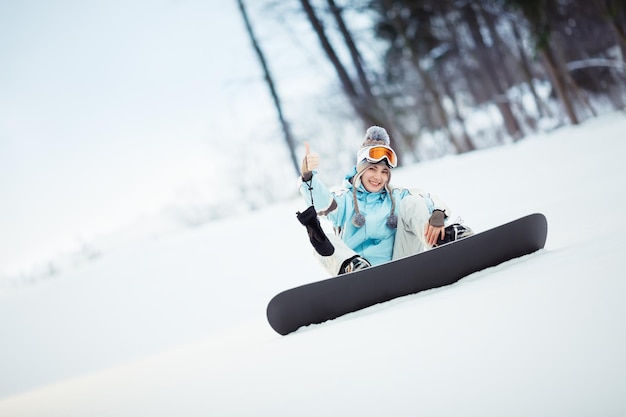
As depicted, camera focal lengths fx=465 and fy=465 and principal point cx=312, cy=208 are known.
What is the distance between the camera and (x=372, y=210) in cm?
348

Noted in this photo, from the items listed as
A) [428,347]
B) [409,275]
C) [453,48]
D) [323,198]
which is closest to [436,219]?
[409,275]

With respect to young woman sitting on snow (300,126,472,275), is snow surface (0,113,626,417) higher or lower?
lower

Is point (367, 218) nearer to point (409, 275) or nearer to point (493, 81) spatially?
point (409, 275)

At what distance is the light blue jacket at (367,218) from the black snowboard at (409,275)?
0.56 m

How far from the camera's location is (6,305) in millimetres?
8594

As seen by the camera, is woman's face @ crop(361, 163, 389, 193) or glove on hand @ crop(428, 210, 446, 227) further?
woman's face @ crop(361, 163, 389, 193)

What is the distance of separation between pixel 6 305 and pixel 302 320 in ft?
26.0

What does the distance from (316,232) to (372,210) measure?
571mm

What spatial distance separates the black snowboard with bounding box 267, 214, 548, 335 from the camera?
9.48ft

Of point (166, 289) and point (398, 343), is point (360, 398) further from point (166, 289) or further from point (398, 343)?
point (166, 289)

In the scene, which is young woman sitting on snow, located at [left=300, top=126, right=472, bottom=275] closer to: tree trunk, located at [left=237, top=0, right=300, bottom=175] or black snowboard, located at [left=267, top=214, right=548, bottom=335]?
black snowboard, located at [left=267, top=214, right=548, bottom=335]

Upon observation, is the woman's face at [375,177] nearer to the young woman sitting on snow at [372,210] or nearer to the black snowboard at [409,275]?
the young woman sitting on snow at [372,210]

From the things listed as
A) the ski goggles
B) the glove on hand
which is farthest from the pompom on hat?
the glove on hand

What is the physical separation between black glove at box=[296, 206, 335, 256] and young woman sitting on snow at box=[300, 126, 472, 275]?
80mm
